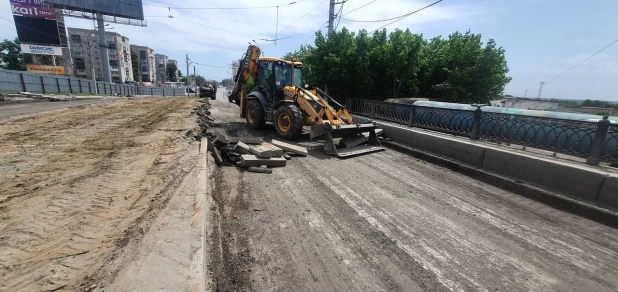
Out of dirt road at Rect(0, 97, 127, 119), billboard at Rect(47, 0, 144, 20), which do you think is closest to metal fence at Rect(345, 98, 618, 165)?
dirt road at Rect(0, 97, 127, 119)

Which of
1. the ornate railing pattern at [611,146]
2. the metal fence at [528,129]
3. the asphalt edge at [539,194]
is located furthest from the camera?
the metal fence at [528,129]

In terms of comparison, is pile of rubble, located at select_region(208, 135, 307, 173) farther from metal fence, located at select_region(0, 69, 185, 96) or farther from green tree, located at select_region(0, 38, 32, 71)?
green tree, located at select_region(0, 38, 32, 71)

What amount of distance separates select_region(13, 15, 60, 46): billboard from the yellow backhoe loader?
46141 mm

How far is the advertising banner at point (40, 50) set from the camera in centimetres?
3835

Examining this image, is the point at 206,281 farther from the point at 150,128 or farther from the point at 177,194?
the point at 150,128

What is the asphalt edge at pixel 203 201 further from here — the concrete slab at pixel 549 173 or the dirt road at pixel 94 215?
the concrete slab at pixel 549 173

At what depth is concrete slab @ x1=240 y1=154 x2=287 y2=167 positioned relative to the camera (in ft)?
19.3

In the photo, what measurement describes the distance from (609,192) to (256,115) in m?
9.26

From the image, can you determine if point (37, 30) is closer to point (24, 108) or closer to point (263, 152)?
point (24, 108)

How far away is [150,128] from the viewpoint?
9234mm

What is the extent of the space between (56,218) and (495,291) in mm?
4773

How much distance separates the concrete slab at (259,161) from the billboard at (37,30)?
5149cm

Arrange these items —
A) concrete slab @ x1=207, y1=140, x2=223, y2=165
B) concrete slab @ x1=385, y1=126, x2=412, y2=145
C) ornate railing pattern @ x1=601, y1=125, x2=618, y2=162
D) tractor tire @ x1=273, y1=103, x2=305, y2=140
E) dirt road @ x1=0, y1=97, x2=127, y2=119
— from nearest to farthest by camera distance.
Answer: ornate railing pattern @ x1=601, y1=125, x2=618, y2=162 < concrete slab @ x1=207, y1=140, x2=223, y2=165 < tractor tire @ x1=273, y1=103, x2=305, y2=140 < concrete slab @ x1=385, y1=126, x2=412, y2=145 < dirt road @ x1=0, y1=97, x2=127, y2=119

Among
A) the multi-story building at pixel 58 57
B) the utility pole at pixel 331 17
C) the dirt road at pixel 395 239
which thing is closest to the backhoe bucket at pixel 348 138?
the dirt road at pixel 395 239
